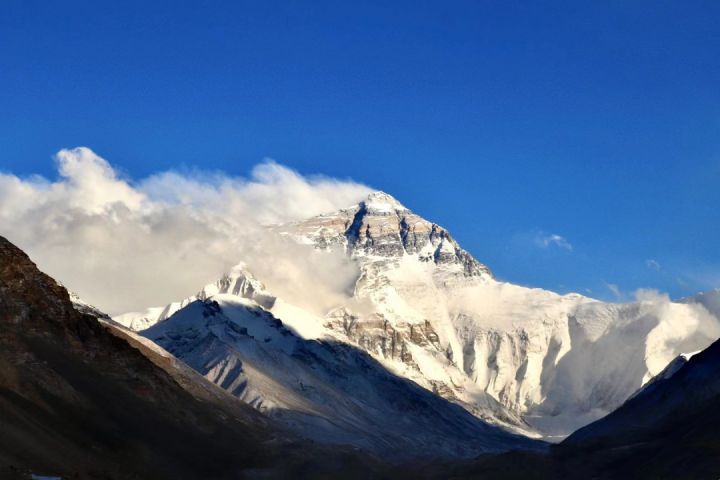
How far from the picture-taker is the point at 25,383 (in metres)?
193

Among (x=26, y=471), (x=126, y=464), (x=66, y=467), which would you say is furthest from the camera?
(x=126, y=464)

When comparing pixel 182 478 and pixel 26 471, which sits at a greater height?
pixel 182 478

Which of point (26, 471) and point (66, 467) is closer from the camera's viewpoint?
point (26, 471)

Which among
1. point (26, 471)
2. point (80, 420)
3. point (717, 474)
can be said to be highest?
point (717, 474)

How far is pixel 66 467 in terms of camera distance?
15825 cm

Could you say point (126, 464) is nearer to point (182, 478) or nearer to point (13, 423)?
point (182, 478)

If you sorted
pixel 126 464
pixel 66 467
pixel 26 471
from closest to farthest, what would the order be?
pixel 26 471
pixel 66 467
pixel 126 464

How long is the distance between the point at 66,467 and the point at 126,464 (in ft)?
97.9

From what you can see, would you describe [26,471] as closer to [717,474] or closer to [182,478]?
[182,478]

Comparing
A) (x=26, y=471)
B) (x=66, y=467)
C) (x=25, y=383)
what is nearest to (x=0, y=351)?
(x=25, y=383)

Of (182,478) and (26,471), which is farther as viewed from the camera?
(182,478)

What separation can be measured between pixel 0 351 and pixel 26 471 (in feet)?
204

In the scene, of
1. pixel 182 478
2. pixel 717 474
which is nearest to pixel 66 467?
pixel 182 478

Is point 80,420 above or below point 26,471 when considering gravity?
above
